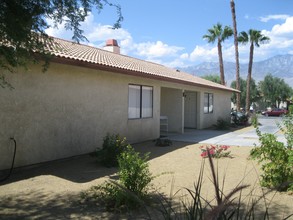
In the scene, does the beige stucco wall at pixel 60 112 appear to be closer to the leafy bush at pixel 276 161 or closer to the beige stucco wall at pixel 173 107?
the leafy bush at pixel 276 161

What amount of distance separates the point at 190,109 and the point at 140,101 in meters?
8.02

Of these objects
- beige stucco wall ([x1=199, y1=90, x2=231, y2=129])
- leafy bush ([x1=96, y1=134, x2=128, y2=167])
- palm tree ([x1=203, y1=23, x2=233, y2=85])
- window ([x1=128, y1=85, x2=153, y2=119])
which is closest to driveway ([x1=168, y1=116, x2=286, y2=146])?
window ([x1=128, y1=85, x2=153, y2=119])

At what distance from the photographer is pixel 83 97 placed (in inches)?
405

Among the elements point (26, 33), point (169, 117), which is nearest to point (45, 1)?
point (26, 33)

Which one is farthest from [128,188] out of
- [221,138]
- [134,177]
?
[221,138]

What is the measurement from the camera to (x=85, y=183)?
712 centimetres

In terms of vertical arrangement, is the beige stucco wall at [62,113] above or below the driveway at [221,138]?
above

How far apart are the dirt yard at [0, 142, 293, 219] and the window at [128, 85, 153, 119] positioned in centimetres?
245

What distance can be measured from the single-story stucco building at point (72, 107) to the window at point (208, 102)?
6.43 metres

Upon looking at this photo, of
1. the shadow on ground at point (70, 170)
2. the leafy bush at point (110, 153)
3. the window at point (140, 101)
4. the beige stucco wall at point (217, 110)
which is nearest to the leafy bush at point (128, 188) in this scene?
the shadow on ground at point (70, 170)

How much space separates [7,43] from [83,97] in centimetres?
540

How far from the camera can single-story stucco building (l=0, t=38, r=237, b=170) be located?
8.06 meters

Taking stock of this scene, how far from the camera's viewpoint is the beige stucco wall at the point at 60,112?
26.2 feet

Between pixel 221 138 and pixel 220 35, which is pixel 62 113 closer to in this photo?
pixel 221 138
